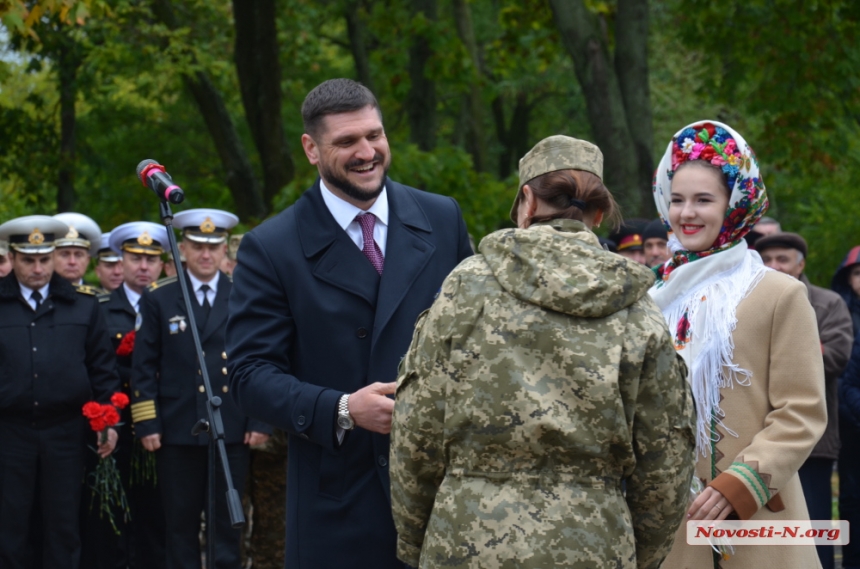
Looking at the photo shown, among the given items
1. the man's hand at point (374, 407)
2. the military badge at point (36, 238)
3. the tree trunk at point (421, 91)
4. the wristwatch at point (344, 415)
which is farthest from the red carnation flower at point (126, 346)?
the tree trunk at point (421, 91)

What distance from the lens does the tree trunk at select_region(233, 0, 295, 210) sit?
44.6 ft

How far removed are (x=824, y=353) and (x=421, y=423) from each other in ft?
15.9

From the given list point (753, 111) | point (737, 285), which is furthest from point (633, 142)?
point (737, 285)

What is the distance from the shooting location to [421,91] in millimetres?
16469

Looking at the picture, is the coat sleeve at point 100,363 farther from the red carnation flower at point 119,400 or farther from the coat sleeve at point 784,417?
the coat sleeve at point 784,417

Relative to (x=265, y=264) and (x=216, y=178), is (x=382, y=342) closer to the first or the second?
(x=265, y=264)

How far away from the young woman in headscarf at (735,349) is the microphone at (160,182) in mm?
1855

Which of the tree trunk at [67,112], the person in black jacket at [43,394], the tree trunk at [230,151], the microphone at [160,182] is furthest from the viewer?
the tree trunk at [230,151]

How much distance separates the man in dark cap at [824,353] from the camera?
21.8ft

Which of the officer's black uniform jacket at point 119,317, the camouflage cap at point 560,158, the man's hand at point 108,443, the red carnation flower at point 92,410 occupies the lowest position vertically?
the man's hand at point 108,443

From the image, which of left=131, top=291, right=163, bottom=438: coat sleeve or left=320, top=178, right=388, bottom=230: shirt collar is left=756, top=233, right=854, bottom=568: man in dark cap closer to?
left=320, top=178, right=388, bottom=230: shirt collar

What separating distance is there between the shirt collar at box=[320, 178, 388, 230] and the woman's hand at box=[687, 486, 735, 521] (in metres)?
1.40

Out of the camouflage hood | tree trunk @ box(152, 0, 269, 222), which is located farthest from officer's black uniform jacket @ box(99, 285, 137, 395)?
tree trunk @ box(152, 0, 269, 222)

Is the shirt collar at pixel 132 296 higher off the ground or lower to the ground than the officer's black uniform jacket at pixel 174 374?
higher
